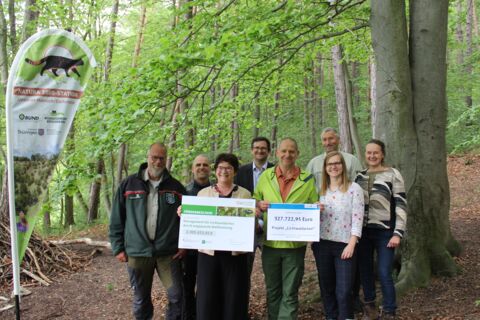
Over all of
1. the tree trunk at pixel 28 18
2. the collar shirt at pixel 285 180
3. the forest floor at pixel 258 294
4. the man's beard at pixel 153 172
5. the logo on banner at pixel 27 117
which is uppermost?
the tree trunk at pixel 28 18

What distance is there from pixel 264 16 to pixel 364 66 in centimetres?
1865

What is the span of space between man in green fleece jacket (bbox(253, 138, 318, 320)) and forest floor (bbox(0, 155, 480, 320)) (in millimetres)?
908

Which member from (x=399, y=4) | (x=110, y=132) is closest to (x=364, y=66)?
(x=399, y=4)

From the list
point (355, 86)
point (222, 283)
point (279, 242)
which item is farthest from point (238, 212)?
point (355, 86)

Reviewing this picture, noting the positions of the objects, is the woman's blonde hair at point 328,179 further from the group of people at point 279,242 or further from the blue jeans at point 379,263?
the blue jeans at point 379,263

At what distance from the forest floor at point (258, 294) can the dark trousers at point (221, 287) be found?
4.16ft

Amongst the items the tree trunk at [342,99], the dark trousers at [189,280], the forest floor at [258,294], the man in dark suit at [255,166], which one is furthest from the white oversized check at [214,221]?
the tree trunk at [342,99]

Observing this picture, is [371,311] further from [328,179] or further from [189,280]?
[189,280]

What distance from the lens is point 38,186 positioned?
376cm

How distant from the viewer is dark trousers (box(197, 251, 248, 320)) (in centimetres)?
394

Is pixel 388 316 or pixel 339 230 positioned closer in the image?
pixel 339 230

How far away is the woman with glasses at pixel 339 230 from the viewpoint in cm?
393

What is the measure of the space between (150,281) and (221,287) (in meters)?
0.88

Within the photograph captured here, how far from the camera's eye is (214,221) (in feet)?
13.1
